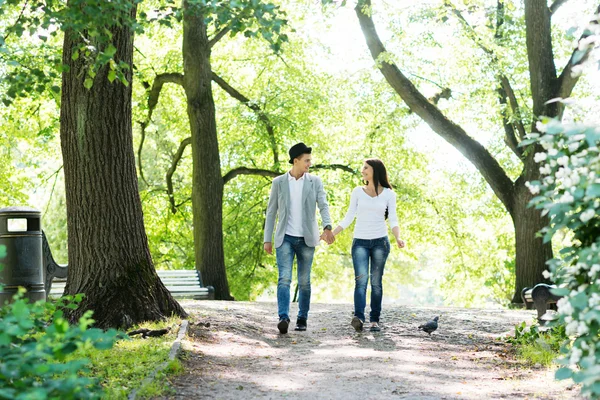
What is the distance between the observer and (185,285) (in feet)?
57.3

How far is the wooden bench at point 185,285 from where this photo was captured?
656 inches

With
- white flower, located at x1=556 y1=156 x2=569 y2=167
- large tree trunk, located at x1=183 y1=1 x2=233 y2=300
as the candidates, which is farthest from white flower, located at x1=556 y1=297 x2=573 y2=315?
large tree trunk, located at x1=183 y1=1 x2=233 y2=300

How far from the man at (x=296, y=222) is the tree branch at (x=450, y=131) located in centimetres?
807

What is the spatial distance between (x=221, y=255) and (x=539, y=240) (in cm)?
659

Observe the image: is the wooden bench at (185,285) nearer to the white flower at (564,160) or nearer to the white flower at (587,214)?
the white flower at (564,160)

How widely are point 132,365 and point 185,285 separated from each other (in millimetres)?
9886

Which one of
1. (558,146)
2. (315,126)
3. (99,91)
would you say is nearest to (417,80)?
(315,126)

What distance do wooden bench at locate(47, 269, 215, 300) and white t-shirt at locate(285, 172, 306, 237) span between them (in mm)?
6449

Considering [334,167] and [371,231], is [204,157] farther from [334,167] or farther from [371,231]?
[371,231]

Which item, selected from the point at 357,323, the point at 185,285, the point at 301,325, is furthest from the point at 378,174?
the point at 185,285

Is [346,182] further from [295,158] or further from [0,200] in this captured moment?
[295,158]

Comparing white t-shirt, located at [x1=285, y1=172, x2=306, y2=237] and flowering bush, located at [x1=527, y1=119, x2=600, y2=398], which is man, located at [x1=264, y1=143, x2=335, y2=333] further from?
flowering bush, located at [x1=527, y1=119, x2=600, y2=398]

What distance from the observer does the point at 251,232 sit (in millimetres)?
26500

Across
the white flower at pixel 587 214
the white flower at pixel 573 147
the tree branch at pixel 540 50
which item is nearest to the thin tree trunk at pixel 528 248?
the tree branch at pixel 540 50
